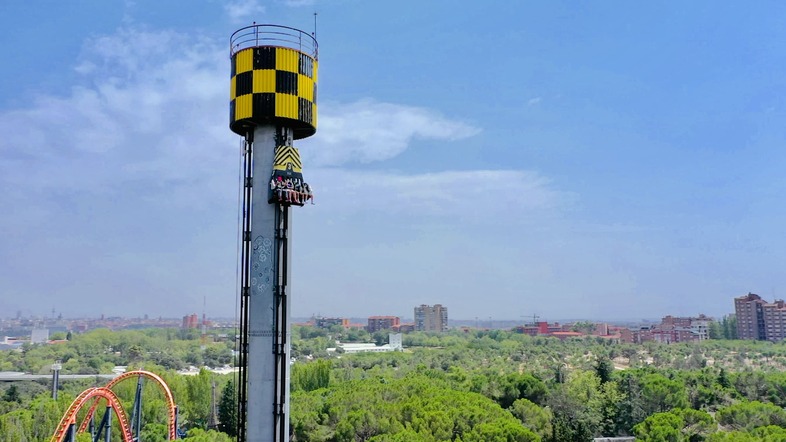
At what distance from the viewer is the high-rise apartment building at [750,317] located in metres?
148

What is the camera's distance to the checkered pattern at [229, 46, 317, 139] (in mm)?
22938

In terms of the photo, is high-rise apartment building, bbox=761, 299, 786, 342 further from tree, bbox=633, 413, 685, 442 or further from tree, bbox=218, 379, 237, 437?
tree, bbox=218, 379, 237, 437

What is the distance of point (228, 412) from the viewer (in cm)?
5469

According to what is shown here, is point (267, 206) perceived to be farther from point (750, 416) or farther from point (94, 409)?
point (750, 416)

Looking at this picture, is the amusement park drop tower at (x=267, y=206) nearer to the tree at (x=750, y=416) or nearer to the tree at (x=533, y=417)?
the tree at (x=533, y=417)

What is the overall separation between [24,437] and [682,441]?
41529 millimetres

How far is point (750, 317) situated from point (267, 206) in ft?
515

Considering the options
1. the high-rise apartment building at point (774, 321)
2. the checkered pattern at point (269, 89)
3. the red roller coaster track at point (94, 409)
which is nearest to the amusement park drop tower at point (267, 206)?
the checkered pattern at point (269, 89)

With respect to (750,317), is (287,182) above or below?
above

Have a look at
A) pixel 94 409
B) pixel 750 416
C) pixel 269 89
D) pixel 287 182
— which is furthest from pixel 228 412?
pixel 750 416

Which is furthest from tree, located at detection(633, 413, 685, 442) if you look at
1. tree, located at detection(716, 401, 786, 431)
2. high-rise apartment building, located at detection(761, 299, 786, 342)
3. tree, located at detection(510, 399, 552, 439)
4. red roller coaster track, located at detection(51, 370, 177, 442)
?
high-rise apartment building, located at detection(761, 299, 786, 342)

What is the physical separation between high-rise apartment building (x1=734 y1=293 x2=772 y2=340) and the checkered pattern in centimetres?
15402

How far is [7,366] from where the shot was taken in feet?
356

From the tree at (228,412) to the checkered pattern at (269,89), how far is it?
3642 cm
